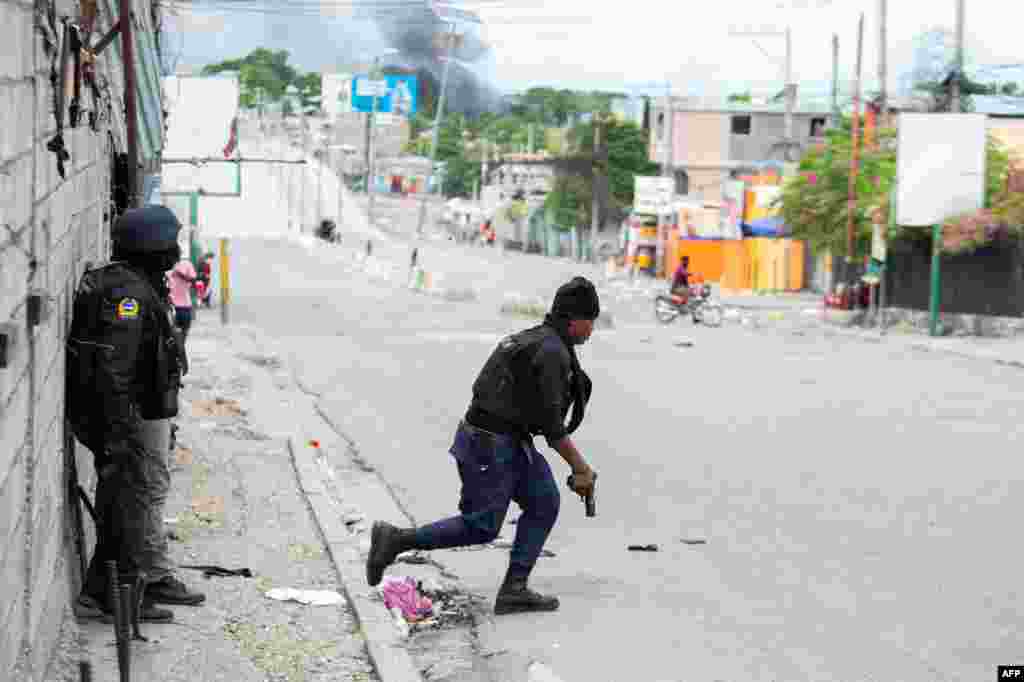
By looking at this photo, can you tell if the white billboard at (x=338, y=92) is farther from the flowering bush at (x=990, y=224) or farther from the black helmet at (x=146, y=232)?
the black helmet at (x=146, y=232)

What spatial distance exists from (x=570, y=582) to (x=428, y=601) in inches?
41.3

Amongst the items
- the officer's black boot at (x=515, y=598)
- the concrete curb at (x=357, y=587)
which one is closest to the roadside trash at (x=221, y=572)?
the concrete curb at (x=357, y=587)

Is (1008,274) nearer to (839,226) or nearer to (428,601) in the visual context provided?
(839,226)

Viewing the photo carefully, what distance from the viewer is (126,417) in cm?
695

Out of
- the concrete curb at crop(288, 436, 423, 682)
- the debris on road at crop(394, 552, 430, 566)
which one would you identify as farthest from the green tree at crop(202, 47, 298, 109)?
the debris on road at crop(394, 552, 430, 566)

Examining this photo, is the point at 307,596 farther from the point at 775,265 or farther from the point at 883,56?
the point at 775,265

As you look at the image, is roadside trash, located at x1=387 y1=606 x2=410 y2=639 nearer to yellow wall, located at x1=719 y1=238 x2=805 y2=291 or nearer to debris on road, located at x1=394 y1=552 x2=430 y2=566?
debris on road, located at x1=394 y1=552 x2=430 y2=566

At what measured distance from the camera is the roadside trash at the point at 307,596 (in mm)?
8383

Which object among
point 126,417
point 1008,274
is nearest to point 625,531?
Answer: point 126,417

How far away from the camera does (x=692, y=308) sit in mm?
40812

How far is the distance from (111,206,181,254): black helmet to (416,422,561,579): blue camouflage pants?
1.78 m

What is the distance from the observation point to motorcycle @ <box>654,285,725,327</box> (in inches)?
1597

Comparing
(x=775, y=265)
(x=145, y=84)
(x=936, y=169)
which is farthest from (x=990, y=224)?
(x=775, y=265)

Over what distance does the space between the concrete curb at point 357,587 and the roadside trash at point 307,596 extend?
8 cm
